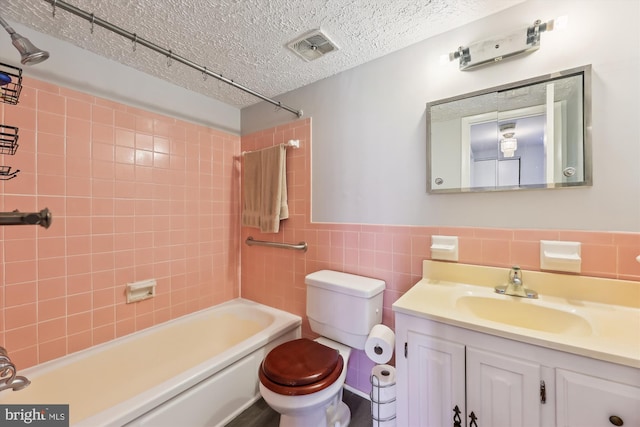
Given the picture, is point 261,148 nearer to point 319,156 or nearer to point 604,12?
point 319,156

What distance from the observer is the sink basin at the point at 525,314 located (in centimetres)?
95

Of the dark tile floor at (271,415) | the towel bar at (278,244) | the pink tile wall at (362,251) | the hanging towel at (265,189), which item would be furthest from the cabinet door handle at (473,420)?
the hanging towel at (265,189)

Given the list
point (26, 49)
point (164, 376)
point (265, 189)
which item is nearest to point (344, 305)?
point (265, 189)

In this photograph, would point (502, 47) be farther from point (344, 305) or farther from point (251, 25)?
point (344, 305)

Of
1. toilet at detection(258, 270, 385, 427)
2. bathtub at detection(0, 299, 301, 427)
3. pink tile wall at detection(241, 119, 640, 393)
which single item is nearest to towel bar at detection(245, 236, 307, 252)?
pink tile wall at detection(241, 119, 640, 393)

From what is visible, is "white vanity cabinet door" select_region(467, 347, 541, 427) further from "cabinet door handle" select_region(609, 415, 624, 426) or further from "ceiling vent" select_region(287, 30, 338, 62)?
"ceiling vent" select_region(287, 30, 338, 62)

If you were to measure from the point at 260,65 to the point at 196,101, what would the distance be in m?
0.75

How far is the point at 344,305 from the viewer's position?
58.6 inches

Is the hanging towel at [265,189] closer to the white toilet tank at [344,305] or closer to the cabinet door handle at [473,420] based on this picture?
the white toilet tank at [344,305]

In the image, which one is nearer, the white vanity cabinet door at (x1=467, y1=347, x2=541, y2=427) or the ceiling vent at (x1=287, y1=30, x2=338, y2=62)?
the white vanity cabinet door at (x1=467, y1=347, x2=541, y2=427)

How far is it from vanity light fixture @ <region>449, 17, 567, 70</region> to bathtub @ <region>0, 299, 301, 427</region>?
1956 mm

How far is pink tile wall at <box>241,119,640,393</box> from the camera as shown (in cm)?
102

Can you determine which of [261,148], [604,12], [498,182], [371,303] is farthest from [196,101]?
[604,12]

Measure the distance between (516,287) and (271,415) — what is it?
1.55 metres
